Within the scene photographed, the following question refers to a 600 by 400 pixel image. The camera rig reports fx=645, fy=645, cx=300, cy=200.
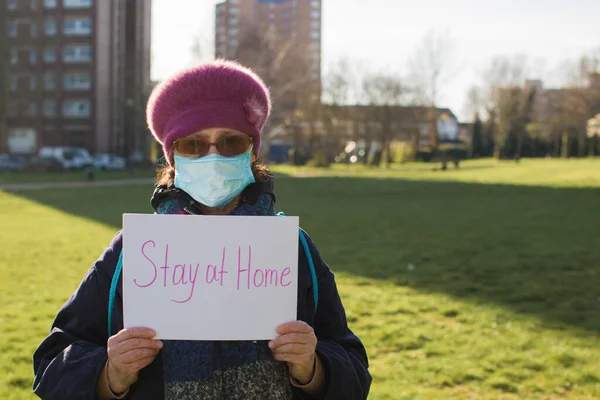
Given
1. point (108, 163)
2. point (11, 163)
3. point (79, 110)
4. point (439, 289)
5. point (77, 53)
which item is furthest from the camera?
point (77, 53)

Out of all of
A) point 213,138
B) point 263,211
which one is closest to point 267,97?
point 213,138

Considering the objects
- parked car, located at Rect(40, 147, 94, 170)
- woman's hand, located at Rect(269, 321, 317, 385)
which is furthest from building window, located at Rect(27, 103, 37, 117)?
woman's hand, located at Rect(269, 321, 317, 385)

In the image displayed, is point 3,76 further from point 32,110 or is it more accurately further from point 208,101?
point 208,101

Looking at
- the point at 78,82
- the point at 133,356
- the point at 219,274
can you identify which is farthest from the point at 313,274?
the point at 78,82

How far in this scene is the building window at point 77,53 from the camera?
68875 mm

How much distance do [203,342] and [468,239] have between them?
39.0ft

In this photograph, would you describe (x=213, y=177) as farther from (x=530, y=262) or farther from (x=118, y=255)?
(x=530, y=262)

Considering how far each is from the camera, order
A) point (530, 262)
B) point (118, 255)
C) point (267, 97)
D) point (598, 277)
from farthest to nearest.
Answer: point (530, 262), point (598, 277), point (267, 97), point (118, 255)

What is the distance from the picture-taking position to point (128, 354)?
1.71 m

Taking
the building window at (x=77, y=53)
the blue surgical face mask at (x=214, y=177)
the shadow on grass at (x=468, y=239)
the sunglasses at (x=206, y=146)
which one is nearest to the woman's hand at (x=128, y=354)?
the blue surgical face mask at (x=214, y=177)

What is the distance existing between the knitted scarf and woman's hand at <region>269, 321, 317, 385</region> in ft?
0.30

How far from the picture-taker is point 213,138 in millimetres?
2033

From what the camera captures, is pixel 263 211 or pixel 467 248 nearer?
pixel 263 211

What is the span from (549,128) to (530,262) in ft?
248
